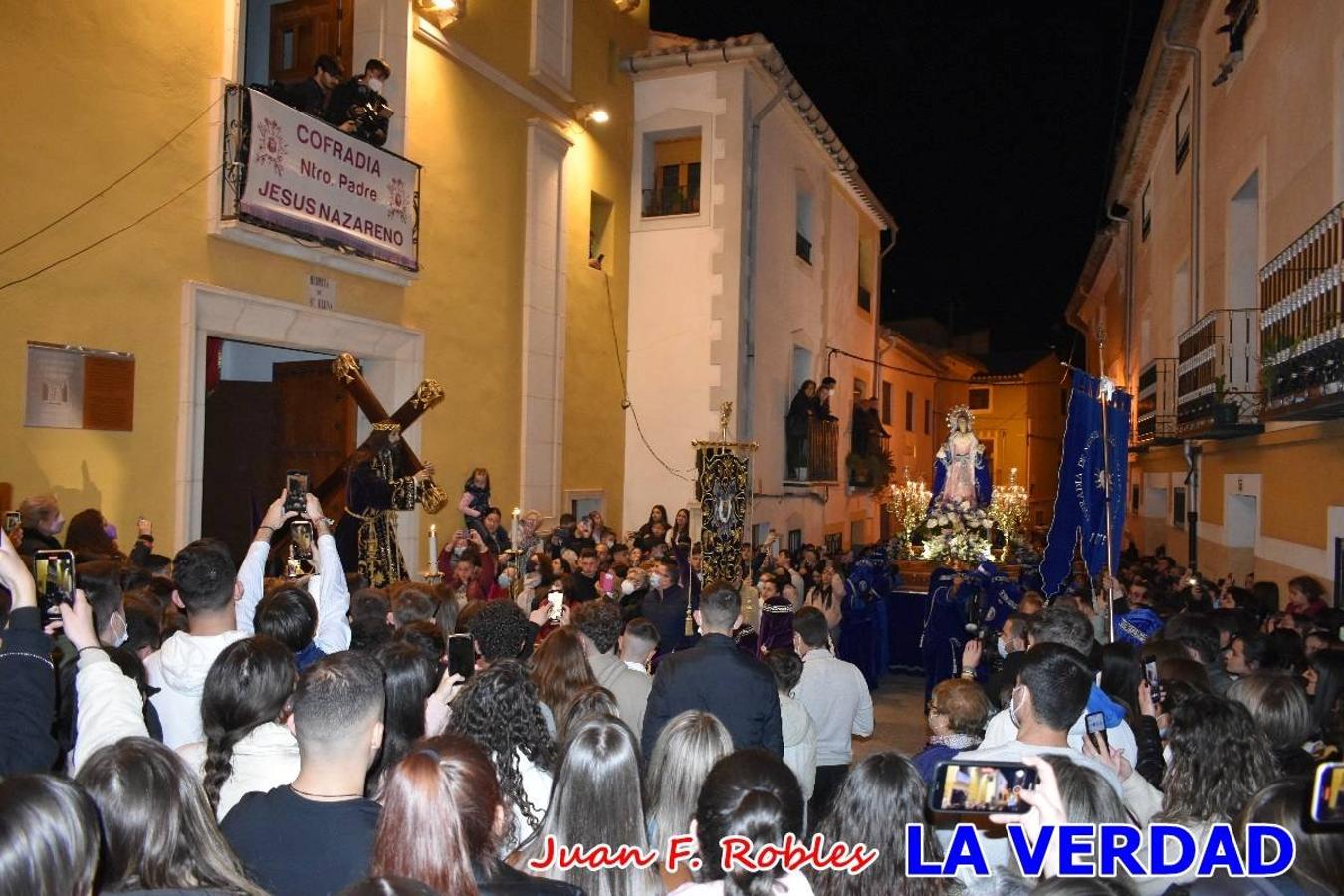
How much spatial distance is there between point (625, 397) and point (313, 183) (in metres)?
8.36

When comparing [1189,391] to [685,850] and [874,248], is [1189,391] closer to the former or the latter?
[685,850]

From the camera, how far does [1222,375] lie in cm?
1214

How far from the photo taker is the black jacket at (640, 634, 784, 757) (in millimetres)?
4809

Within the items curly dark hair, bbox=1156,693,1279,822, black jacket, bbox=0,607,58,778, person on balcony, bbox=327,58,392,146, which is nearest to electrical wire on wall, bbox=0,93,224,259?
person on balcony, bbox=327,58,392,146

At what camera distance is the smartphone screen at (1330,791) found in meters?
2.12

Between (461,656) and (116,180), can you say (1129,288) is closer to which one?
(116,180)

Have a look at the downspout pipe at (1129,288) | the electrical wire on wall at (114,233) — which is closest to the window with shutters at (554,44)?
the electrical wire on wall at (114,233)

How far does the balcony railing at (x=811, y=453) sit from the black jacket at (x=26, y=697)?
18083mm

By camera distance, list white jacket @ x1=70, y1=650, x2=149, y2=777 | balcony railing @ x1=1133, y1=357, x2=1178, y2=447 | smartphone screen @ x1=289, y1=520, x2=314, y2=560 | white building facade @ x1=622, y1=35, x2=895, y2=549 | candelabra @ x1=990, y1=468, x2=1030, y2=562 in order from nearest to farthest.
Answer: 1. white jacket @ x1=70, y1=650, x2=149, y2=777
2. smartphone screen @ x1=289, y1=520, x2=314, y2=560
3. candelabra @ x1=990, y1=468, x2=1030, y2=562
4. balcony railing @ x1=1133, y1=357, x2=1178, y2=447
5. white building facade @ x1=622, y1=35, x2=895, y2=549

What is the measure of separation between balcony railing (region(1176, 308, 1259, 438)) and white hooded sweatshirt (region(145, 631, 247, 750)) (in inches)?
413

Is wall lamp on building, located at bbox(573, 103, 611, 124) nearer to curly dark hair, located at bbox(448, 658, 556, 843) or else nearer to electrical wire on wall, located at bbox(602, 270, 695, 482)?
electrical wire on wall, located at bbox(602, 270, 695, 482)

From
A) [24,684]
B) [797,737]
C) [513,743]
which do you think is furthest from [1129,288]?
[24,684]

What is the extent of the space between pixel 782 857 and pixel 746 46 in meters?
16.5

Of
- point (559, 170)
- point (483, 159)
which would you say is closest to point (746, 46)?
point (559, 170)
